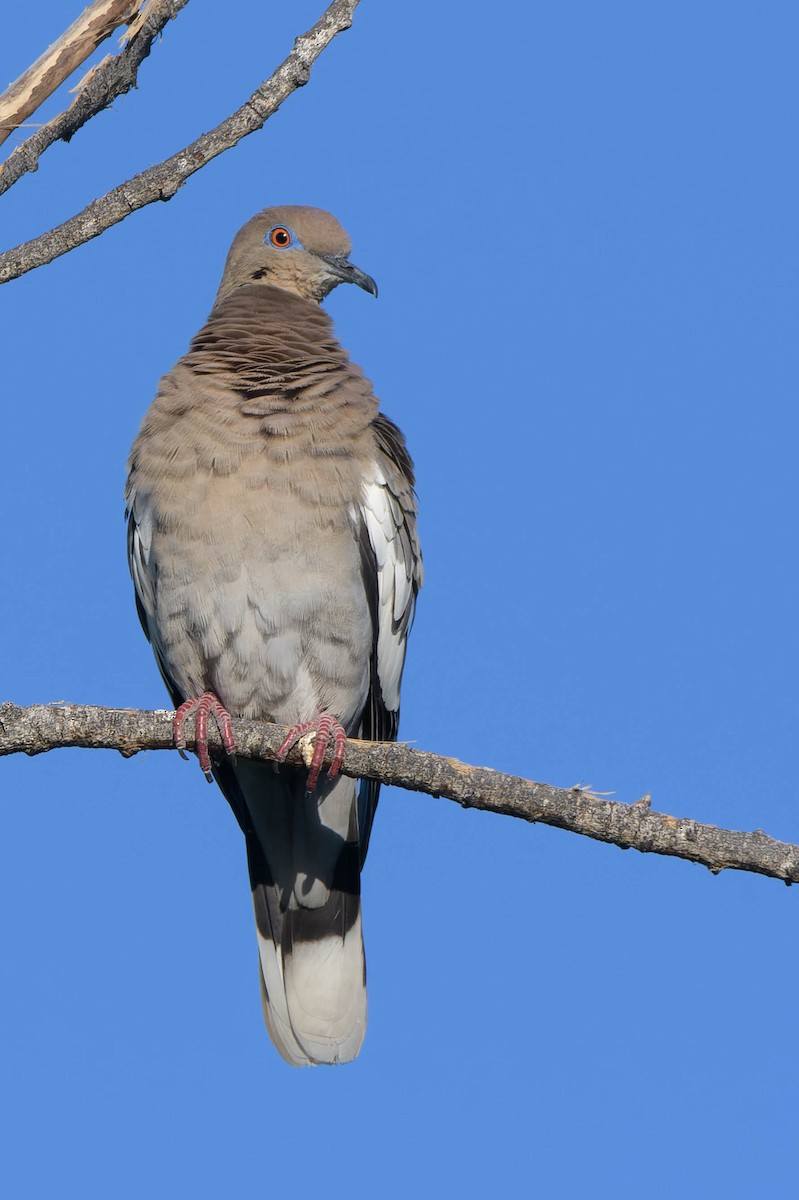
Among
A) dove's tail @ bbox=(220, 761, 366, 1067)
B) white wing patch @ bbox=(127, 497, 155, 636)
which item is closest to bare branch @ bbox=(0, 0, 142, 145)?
white wing patch @ bbox=(127, 497, 155, 636)

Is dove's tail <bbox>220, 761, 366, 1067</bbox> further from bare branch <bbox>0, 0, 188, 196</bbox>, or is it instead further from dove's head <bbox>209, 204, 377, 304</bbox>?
bare branch <bbox>0, 0, 188, 196</bbox>

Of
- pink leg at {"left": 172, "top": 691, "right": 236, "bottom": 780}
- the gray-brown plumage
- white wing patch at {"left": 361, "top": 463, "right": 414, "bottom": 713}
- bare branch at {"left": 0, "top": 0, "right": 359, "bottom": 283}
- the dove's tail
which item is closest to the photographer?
bare branch at {"left": 0, "top": 0, "right": 359, "bottom": 283}

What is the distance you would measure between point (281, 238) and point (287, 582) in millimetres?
1874

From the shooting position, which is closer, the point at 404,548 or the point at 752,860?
the point at 752,860

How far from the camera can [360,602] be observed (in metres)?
5.32

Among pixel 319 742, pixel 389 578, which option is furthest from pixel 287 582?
pixel 319 742

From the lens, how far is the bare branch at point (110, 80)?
4.50 m

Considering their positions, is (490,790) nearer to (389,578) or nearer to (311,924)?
(389,578)

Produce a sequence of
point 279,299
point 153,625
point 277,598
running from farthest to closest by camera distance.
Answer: point 279,299, point 153,625, point 277,598

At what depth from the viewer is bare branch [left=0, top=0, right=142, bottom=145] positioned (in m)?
4.55

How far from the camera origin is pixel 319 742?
15.8ft

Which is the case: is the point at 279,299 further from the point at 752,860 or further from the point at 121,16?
the point at 752,860

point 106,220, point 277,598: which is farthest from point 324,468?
point 106,220

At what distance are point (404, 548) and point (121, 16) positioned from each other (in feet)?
7.19
